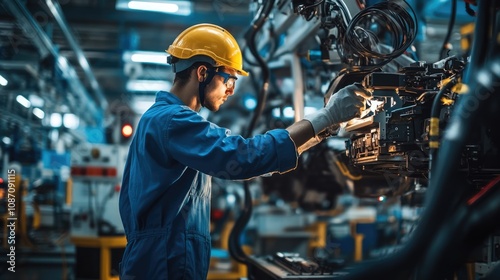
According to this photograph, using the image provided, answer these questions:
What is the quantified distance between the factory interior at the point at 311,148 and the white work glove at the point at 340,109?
0.36ft

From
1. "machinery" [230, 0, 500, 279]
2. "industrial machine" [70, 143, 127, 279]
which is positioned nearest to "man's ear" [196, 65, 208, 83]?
"machinery" [230, 0, 500, 279]

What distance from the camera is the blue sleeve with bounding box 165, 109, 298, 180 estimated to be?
240 cm

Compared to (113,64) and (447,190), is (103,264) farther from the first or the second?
(113,64)

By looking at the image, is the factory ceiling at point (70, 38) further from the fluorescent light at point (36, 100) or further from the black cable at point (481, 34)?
the black cable at point (481, 34)

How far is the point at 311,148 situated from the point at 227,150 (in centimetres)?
259

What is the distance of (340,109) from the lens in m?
2.61

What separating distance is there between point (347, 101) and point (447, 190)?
99 cm

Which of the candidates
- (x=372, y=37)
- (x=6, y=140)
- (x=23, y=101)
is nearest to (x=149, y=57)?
(x=23, y=101)

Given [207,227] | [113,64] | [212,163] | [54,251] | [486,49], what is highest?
[113,64]

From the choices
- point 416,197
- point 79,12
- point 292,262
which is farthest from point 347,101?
point 79,12

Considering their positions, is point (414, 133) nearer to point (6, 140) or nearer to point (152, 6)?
point (152, 6)

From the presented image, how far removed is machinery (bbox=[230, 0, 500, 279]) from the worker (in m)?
0.23

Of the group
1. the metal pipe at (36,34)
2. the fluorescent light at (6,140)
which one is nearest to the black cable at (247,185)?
the metal pipe at (36,34)

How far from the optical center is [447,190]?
1.69m
